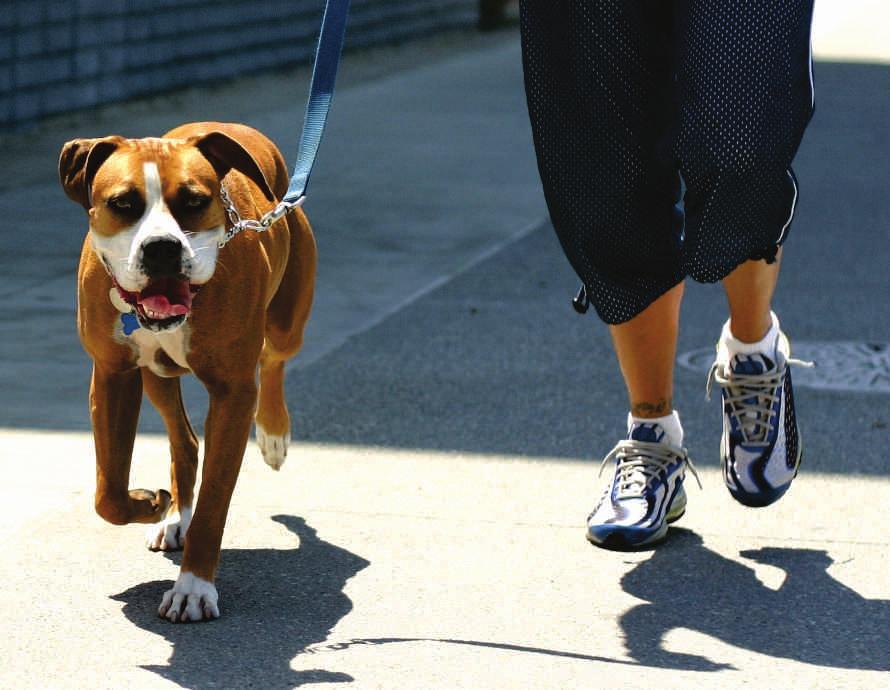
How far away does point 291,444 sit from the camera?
16.2 ft

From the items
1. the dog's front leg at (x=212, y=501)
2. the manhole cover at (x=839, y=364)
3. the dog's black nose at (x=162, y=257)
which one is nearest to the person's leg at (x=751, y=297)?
the dog's front leg at (x=212, y=501)

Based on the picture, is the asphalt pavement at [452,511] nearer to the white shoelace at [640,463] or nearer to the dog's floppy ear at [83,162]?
the white shoelace at [640,463]

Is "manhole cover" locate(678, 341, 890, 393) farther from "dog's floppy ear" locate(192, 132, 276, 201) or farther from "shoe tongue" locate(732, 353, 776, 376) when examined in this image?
"dog's floppy ear" locate(192, 132, 276, 201)

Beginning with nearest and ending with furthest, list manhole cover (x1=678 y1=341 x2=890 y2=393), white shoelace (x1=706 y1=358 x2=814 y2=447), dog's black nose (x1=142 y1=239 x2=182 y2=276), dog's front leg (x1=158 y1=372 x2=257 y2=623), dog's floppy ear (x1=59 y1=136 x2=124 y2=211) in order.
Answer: dog's black nose (x1=142 y1=239 x2=182 y2=276), dog's floppy ear (x1=59 y1=136 x2=124 y2=211), dog's front leg (x1=158 y1=372 x2=257 y2=623), white shoelace (x1=706 y1=358 x2=814 y2=447), manhole cover (x1=678 y1=341 x2=890 y2=393)

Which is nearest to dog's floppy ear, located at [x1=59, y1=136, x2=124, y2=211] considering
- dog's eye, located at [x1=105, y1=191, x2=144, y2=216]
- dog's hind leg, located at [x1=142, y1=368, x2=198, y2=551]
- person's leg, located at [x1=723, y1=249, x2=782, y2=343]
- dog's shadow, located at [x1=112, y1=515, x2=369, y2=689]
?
dog's eye, located at [x1=105, y1=191, x2=144, y2=216]

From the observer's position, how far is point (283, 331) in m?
4.18

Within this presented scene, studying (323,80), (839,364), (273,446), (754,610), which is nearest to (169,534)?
(273,446)

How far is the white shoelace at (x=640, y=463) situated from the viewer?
4.07m

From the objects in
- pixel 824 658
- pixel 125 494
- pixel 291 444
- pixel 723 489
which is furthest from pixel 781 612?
pixel 291 444

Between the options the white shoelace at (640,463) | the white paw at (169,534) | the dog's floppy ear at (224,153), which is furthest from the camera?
the white shoelace at (640,463)

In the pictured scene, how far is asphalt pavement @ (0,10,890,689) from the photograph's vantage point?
132 inches

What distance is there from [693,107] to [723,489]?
1218 mm

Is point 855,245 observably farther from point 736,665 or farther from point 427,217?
point 736,665

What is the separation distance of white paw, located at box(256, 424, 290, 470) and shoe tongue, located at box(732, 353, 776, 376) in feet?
3.86
